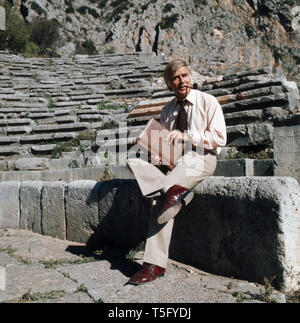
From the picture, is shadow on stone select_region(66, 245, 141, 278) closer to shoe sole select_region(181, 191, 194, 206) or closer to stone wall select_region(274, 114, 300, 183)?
shoe sole select_region(181, 191, 194, 206)

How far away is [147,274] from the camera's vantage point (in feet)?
8.74

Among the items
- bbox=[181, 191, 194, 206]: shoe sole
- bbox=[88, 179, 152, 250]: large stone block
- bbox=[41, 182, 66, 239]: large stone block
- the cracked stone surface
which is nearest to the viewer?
the cracked stone surface

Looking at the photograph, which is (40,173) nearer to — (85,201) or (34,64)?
(85,201)

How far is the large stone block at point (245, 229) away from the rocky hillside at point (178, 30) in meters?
27.0

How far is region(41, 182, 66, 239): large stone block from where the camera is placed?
4.52 m

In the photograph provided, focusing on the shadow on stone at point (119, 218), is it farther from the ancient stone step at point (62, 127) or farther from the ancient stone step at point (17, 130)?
the ancient stone step at point (17, 130)

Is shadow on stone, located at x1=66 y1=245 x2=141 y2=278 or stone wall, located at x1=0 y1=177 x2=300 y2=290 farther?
shadow on stone, located at x1=66 y1=245 x2=141 y2=278

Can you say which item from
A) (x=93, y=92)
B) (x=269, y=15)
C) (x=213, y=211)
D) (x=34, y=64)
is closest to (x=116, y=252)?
(x=213, y=211)

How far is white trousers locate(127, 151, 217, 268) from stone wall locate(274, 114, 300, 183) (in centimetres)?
104

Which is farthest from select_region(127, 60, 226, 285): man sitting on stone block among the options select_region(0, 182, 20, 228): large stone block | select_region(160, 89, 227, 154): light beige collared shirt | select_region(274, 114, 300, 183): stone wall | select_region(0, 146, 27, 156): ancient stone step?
select_region(0, 146, 27, 156): ancient stone step

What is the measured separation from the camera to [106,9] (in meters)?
35.2

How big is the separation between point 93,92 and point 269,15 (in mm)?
31644

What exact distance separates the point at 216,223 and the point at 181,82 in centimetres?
120

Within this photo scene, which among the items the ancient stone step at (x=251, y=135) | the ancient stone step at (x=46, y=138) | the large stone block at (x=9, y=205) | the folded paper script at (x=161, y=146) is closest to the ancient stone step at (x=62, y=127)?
the ancient stone step at (x=46, y=138)
